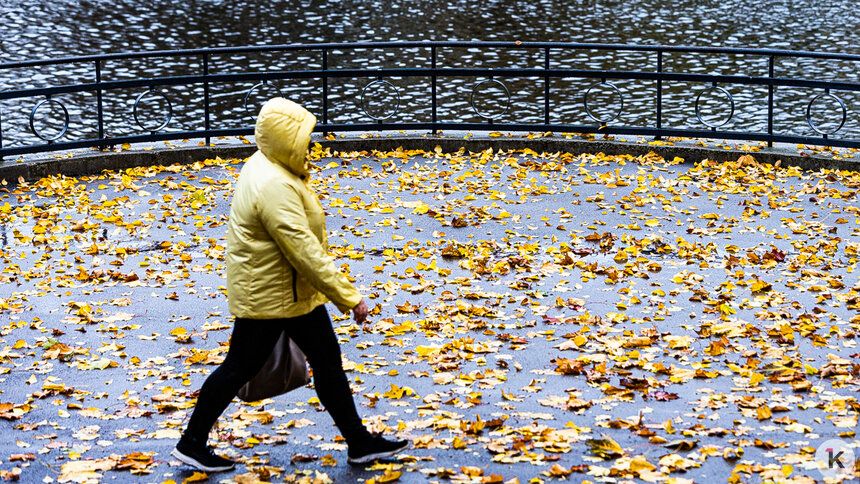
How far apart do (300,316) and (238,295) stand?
318 millimetres

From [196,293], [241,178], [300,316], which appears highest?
[241,178]

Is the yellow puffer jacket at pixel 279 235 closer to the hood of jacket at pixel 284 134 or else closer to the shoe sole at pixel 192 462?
the hood of jacket at pixel 284 134

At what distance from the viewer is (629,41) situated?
85.8ft

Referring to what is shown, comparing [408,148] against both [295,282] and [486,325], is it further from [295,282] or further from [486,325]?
[295,282]

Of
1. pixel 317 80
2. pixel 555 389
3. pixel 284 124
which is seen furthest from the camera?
pixel 317 80

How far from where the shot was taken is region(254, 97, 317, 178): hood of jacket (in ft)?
17.9

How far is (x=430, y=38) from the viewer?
1081 inches

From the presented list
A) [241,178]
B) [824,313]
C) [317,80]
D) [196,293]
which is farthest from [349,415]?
[317,80]

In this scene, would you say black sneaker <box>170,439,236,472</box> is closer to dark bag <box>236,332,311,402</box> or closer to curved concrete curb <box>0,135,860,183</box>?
dark bag <box>236,332,311,402</box>

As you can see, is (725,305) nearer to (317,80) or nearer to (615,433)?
(615,433)

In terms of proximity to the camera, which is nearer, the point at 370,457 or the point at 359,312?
the point at 359,312

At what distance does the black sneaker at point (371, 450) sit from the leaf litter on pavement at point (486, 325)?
0.19 feet

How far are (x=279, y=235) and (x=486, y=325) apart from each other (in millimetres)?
2802

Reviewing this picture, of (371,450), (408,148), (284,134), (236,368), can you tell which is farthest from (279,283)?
(408,148)
